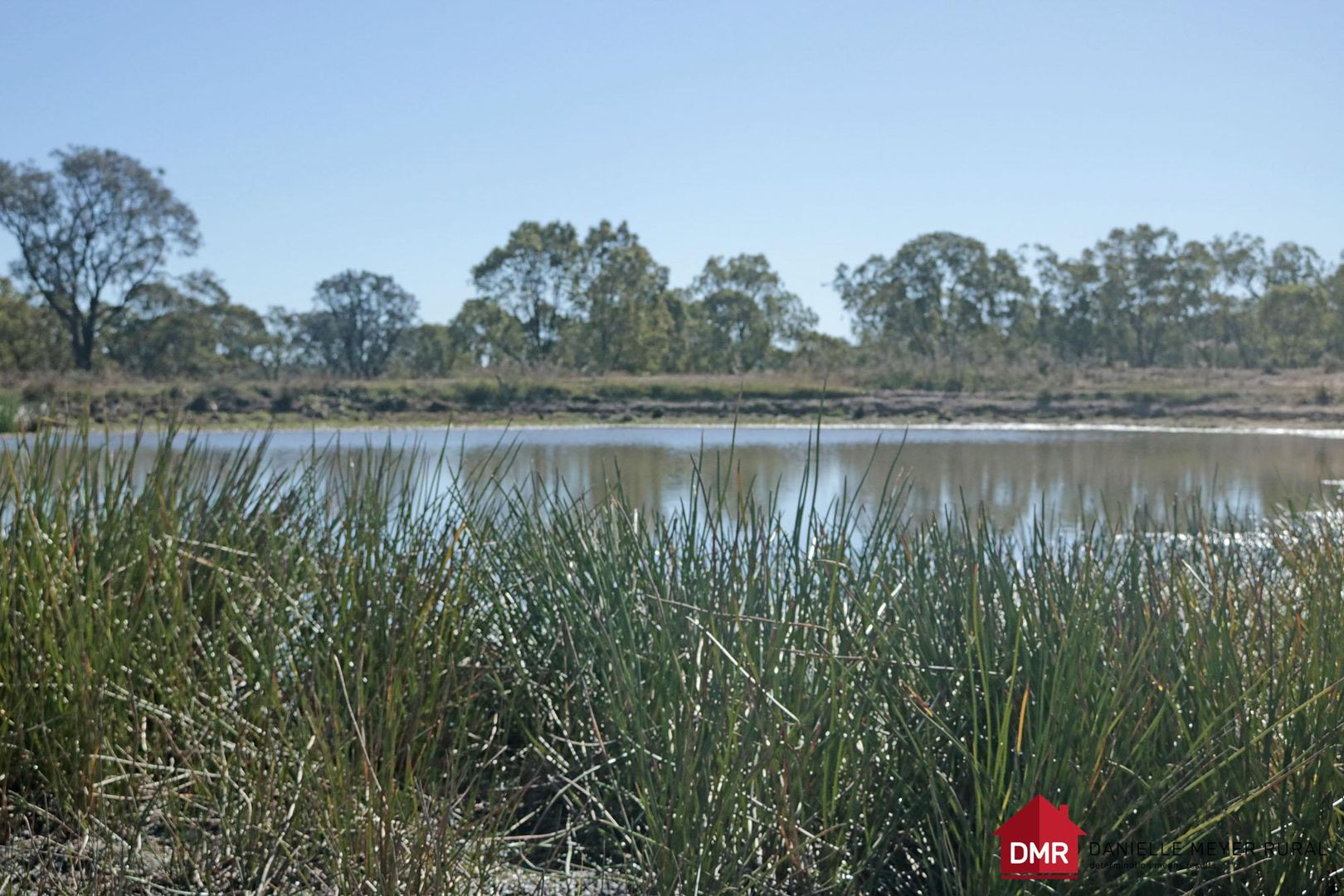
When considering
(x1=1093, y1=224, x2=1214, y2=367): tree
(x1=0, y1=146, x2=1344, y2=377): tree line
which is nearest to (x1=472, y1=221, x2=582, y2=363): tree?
(x1=0, y1=146, x2=1344, y2=377): tree line

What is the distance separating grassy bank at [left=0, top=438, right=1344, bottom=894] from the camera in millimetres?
1853

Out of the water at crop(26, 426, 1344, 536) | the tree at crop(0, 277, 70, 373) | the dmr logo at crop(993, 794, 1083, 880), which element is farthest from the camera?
the tree at crop(0, 277, 70, 373)

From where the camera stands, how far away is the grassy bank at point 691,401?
22.5 m

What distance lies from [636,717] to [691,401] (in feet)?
77.1

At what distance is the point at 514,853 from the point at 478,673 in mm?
592

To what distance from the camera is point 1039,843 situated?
1.80m

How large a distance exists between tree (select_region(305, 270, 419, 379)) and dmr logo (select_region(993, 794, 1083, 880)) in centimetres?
4391

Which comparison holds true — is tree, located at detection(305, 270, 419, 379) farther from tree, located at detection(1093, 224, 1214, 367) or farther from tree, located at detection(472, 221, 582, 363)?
tree, located at detection(1093, 224, 1214, 367)

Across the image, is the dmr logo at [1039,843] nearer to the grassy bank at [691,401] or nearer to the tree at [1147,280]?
the grassy bank at [691,401]

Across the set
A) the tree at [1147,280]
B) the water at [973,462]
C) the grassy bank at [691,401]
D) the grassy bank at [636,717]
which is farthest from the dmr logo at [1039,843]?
the tree at [1147,280]

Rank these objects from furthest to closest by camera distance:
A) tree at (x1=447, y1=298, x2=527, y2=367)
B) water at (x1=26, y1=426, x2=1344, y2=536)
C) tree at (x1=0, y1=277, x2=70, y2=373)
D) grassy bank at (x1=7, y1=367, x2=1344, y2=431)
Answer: tree at (x1=447, y1=298, x2=527, y2=367), tree at (x1=0, y1=277, x2=70, y2=373), grassy bank at (x1=7, y1=367, x2=1344, y2=431), water at (x1=26, y1=426, x2=1344, y2=536)

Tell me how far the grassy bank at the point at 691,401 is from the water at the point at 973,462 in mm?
2173

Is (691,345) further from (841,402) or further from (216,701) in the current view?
(216,701)

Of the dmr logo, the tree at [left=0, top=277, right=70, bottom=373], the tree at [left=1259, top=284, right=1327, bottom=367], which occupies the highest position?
the tree at [left=1259, top=284, right=1327, bottom=367]
